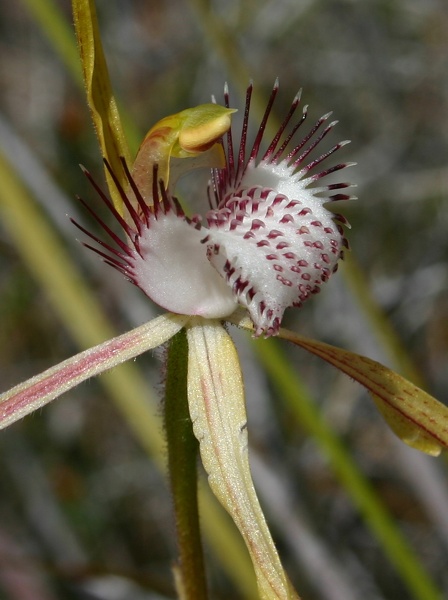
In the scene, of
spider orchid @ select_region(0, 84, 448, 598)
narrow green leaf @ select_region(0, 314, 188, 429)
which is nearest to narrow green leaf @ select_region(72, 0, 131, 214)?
spider orchid @ select_region(0, 84, 448, 598)

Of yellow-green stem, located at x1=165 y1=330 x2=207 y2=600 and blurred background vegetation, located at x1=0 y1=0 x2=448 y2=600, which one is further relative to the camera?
blurred background vegetation, located at x1=0 y1=0 x2=448 y2=600

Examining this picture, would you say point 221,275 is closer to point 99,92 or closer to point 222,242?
point 222,242

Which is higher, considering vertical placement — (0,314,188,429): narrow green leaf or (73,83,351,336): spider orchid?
(73,83,351,336): spider orchid

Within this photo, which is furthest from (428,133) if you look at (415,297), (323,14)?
(415,297)

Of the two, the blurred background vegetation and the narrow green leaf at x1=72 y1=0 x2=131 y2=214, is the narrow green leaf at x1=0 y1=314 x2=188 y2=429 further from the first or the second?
the blurred background vegetation

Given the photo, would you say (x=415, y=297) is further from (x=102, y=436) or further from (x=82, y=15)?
(x=82, y=15)

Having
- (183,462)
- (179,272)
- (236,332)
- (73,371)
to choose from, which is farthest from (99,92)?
(236,332)
